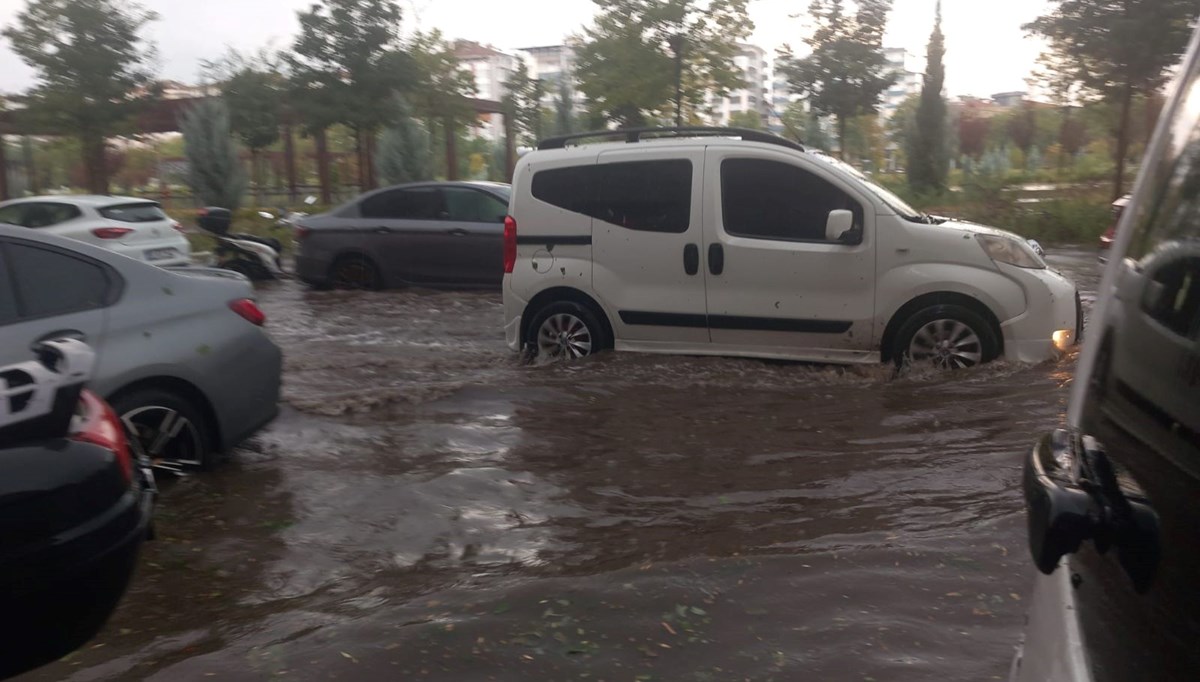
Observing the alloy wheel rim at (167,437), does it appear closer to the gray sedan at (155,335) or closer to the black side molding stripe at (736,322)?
the gray sedan at (155,335)

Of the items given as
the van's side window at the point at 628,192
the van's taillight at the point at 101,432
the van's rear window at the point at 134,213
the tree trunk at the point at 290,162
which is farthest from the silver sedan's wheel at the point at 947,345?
the tree trunk at the point at 290,162

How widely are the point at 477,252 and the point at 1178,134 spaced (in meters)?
12.0

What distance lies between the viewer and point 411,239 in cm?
1384

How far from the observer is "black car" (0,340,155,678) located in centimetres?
227

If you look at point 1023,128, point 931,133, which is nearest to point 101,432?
point 931,133

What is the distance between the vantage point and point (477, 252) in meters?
13.6

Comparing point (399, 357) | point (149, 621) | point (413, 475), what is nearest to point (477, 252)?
point (399, 357)

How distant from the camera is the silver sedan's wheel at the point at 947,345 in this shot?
7727 mm

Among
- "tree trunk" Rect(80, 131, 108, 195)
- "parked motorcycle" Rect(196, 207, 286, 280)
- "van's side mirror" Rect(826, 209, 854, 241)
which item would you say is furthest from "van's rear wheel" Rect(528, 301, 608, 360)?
"tree trunk" Rect(80, 131, 108, 195)

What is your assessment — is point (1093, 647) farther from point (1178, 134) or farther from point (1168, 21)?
point (1168, 21)

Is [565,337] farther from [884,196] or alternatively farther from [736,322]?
[884,196]

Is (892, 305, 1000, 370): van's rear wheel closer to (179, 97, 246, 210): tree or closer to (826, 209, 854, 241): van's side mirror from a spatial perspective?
(826, 209, 854, 241): van's side mirror

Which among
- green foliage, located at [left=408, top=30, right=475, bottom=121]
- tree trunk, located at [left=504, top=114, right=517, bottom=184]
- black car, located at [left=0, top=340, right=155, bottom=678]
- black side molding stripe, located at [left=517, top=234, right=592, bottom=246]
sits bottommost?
black car, located at [left=0, top=340, right=155, bottom=678]

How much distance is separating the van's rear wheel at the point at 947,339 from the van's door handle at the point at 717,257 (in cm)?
137
